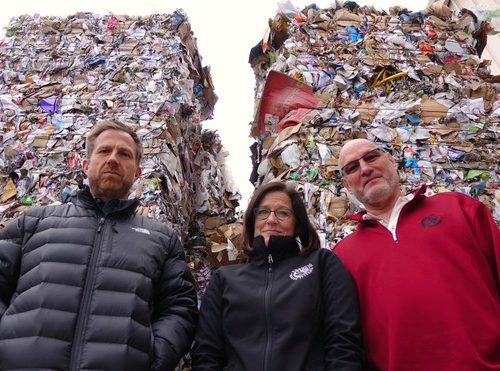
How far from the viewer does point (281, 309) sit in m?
2.24

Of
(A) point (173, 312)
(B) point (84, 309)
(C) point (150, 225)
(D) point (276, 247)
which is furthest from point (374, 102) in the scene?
(B) point (84, 309)

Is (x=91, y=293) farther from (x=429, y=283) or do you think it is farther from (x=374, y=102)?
(x=374, y=102)

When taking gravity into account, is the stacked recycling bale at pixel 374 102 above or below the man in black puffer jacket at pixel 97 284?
above

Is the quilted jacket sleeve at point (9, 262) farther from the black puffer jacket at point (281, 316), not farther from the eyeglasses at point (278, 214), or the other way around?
the eyeglasses at point (278, 214)

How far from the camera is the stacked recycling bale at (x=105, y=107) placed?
15.8 ft

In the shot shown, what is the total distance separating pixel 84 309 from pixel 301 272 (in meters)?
1.06

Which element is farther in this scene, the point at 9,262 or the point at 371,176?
the point at 371,176

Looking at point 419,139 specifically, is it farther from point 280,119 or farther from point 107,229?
point 107,229

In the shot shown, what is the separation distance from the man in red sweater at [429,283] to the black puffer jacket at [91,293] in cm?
97

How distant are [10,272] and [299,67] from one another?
4.18 metres

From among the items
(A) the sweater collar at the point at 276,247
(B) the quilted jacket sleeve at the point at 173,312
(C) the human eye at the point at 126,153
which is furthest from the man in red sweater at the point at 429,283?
(C) the human eye at the point at 126,153

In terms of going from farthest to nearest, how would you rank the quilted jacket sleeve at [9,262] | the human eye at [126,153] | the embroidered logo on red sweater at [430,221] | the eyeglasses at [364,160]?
1. the eyeglasses at [364,160]
2. the human eye at [126,153]
3. the embroidered logo on red sweater at [430,221]
4. the quilted jacket sleeve at [9,262]

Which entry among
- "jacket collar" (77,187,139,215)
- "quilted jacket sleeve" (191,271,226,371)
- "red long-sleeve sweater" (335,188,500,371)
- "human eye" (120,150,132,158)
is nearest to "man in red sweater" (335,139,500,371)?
"red long-sleeve sweater" (335,188,500,371)

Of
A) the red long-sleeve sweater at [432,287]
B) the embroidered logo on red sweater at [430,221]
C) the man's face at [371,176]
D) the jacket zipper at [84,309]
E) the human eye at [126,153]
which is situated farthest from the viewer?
the man's face at [371,176]
